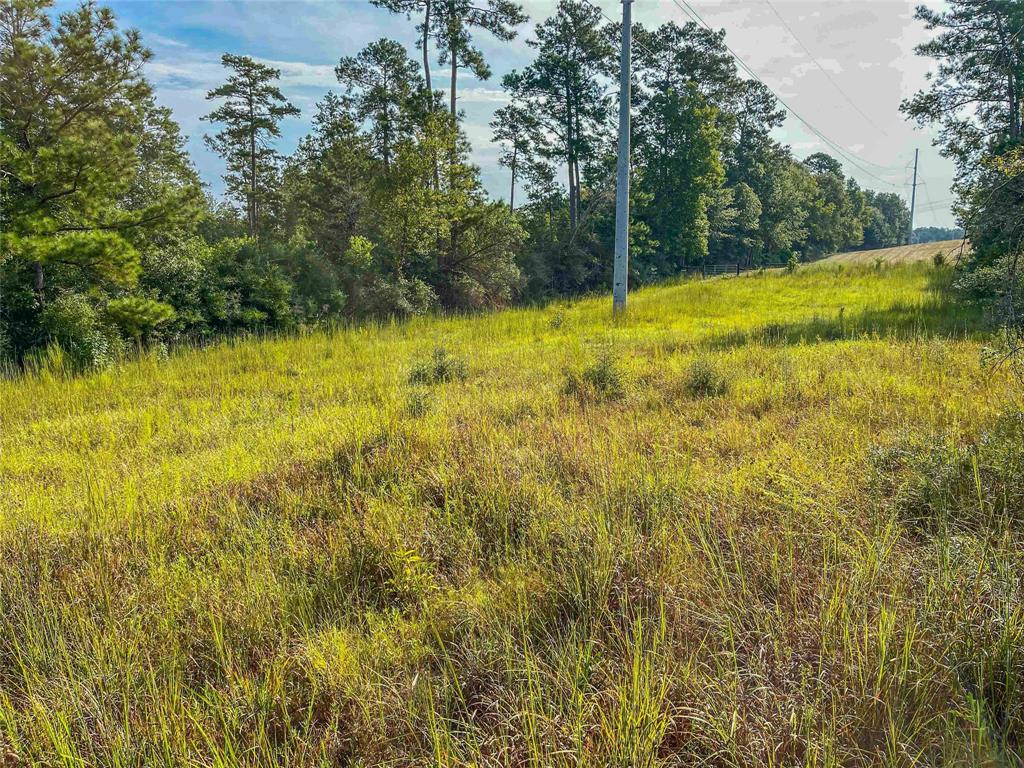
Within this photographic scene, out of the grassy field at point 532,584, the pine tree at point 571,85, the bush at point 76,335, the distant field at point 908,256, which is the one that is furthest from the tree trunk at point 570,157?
the grassy field at point 532,584

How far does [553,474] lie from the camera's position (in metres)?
3.51

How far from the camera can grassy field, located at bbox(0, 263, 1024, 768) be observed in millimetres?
1636

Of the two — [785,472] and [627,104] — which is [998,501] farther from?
[627,104]

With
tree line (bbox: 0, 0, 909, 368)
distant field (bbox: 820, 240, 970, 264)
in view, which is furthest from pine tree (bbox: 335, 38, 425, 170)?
distant field (bbox: 820, 240, 970, 264)

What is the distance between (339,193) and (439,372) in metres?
13.0

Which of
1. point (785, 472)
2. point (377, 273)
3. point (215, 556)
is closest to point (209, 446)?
point (215, 556)

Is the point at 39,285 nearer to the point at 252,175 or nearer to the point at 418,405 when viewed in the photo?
the point at 418,405

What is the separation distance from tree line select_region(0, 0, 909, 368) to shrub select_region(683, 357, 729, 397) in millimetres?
9313

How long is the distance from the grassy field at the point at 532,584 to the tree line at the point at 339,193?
5.32 meters

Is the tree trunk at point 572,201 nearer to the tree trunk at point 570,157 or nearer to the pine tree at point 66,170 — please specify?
the tree trunk at point 570,157

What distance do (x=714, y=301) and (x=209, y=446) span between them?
14153 mm

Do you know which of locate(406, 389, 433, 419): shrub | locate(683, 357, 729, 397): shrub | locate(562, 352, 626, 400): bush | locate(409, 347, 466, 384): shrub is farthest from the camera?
locate(409, 347, 466, 384): shrub

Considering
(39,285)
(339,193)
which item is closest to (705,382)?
(39,285)

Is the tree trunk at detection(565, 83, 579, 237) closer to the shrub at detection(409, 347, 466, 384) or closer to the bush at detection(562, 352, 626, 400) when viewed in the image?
the shrub at detection(409, 347, 466, 384)
